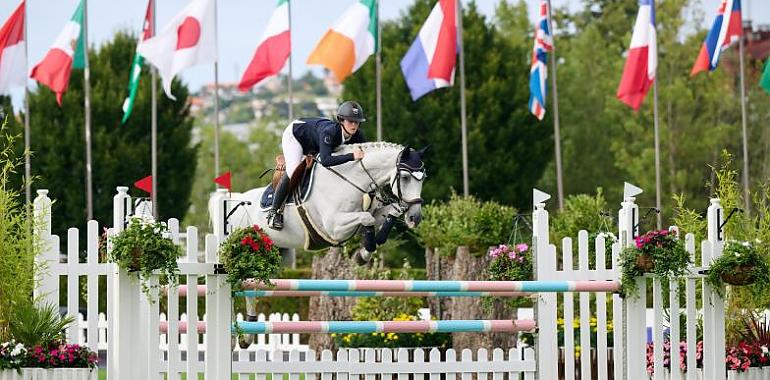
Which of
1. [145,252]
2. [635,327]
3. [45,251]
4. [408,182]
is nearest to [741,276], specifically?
[635,327]

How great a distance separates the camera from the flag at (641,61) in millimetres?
21391

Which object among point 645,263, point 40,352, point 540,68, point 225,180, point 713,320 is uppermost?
point 540,68

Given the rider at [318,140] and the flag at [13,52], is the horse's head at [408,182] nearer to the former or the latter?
the rider at [318,140]

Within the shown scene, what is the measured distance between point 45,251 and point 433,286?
2672 mm

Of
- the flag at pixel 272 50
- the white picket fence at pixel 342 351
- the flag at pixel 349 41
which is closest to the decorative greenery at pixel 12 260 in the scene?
the white picket fence at pixel 342 351

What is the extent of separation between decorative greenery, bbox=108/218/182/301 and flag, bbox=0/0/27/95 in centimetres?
1428

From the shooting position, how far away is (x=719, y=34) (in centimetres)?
2166

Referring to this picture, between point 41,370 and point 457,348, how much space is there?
20.3ft

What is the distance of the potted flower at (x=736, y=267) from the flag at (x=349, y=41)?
417 inches

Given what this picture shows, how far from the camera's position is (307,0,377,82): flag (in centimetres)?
1883

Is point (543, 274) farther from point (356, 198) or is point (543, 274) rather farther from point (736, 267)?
point (356, 198)

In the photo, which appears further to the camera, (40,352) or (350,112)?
(350,112)

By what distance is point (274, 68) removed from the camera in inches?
782

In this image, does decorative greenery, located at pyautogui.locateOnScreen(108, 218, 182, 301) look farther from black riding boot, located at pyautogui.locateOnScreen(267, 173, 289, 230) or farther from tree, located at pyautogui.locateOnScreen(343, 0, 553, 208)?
tree, located at pyautogui.locateOnScreen(343, 0, 553, 208)
